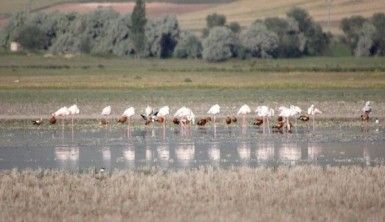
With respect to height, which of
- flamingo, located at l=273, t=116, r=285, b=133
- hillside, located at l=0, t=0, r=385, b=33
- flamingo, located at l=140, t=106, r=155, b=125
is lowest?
flamingo, located at l=273, t=116, r=285, b=133

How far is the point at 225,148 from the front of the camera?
92.4 feet

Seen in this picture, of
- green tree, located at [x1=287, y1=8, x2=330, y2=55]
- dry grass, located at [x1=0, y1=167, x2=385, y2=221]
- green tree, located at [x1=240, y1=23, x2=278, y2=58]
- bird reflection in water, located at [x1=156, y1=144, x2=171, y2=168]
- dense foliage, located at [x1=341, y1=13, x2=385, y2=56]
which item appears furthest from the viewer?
green tree, located at [x1=287, y1=8, x2=330, y2=55]

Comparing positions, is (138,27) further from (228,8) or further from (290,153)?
(290,153)

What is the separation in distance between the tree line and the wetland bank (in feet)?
153

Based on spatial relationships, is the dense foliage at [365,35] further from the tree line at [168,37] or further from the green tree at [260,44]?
the green tree at [260,44]

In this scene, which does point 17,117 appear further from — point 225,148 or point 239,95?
point 239,95

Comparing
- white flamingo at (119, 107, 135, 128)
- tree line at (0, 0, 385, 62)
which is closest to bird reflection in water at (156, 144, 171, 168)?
white flamingo at (119, 107, 135, 128)

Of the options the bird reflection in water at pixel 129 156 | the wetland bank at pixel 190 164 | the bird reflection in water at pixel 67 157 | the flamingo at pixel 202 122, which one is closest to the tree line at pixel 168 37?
the wetland bank at pixel 190 164

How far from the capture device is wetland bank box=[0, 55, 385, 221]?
18.3 m

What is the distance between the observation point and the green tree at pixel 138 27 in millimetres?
99806

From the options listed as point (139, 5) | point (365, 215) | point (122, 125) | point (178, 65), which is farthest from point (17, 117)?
point (139, 5)

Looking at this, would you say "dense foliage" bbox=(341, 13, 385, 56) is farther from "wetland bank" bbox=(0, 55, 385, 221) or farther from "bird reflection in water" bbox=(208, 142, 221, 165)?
"bird reflection in water" bbox=(208, 142, 221, 165)

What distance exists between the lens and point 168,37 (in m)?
104

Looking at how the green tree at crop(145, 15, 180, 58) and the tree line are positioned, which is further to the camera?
the green tree at crop(145, 15, 180, 58)
